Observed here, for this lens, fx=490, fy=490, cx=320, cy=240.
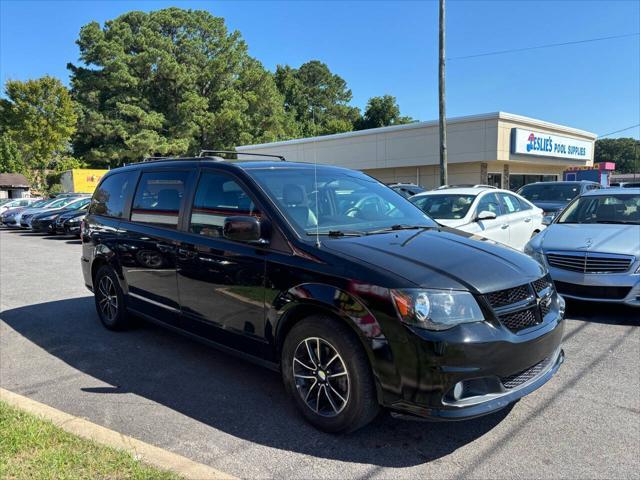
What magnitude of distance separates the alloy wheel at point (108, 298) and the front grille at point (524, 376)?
4.20m

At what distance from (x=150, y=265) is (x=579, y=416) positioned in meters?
3.88

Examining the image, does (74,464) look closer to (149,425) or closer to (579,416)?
(149,425)

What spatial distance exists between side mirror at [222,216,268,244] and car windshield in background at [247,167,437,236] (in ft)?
0.87

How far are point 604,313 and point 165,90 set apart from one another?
47.0 meters

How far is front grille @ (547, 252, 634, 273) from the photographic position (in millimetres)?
5812

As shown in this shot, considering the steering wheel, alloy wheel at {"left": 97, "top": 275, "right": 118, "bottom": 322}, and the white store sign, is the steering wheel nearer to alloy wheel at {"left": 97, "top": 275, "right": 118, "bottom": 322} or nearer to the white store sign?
alloy wheel at {"left": 97, "top": 275, "right": 118, "bottom": 322}

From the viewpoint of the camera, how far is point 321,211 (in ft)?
12.9

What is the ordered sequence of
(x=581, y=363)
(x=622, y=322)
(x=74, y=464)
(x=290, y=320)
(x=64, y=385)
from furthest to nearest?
(x=622, y=322)
(x=581, y=363)
(x=64, y=385)
(x=290, y=320)
(x=74, y=464)

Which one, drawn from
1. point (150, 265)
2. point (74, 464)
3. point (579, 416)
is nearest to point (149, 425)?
point (74, 464)

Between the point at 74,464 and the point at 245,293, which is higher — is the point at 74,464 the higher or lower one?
the lower one

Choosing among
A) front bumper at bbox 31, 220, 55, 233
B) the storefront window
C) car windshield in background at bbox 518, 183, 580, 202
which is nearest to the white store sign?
Answer: the storefront window

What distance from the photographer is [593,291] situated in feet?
19.5

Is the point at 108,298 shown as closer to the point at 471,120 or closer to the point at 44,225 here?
the point at 44,225

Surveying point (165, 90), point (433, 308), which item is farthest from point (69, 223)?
point (165, 90)
